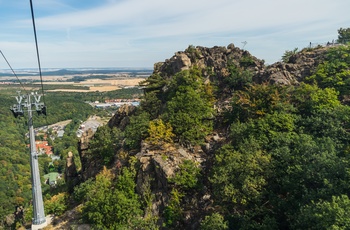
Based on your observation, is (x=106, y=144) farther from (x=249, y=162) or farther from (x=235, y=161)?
(x=249, y=162)

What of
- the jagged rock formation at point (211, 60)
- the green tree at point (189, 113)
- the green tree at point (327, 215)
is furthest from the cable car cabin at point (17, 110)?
the jagged rock formation at point (211, 60)

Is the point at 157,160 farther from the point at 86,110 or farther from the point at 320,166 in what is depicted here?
the point at 86,110

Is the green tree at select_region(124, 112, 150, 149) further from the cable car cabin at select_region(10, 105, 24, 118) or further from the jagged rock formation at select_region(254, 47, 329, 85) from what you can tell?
the jagged rock formation at select_region(254, 47, 329, 85)

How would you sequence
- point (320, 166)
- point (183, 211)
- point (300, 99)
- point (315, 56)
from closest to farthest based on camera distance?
point (320, 166) < point (183, 211) < point (300, 99) < point (315, 56)

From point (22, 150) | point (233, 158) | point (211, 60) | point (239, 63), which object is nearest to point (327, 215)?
point (233, 158)

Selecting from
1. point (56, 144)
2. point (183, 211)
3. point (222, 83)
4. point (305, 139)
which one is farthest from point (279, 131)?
point (56, 144)
